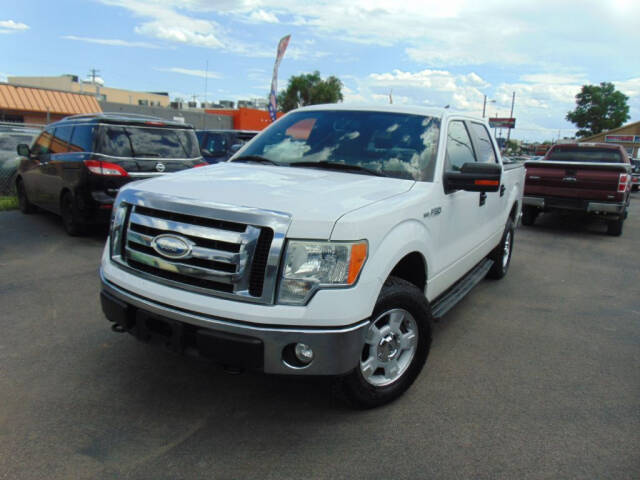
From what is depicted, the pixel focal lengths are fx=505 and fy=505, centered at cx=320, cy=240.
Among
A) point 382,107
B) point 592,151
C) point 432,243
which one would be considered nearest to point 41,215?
point 382,107

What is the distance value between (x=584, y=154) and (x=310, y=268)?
11867 mm

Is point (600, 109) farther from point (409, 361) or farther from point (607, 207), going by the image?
point (409, 361)

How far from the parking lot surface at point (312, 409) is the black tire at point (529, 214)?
20.7 ft

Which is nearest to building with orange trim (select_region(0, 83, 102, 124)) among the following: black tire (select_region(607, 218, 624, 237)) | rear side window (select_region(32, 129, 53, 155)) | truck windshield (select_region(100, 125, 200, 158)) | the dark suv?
rear side window (select_region(32, 129, 53, 155))

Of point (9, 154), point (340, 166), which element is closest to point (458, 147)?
point (340, 166)

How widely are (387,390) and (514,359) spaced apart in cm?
144

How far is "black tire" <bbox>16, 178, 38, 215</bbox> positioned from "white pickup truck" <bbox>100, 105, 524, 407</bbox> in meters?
Result: 7.11

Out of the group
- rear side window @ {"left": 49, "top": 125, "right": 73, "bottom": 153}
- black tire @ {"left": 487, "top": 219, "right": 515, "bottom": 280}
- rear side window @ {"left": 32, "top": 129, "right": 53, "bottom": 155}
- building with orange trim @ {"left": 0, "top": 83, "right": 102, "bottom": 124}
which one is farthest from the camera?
building with orange trim @ {"left": 0, "top": 83, "right": 102, "bottom": 124}

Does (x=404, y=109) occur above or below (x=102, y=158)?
above

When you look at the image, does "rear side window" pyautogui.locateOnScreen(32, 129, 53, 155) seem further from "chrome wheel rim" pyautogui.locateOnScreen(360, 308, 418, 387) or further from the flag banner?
the flag banner

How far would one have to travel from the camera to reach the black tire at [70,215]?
7.31 meters

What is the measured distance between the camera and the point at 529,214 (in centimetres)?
1108

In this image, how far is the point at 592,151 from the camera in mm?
12250

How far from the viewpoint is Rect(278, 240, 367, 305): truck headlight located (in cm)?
254
